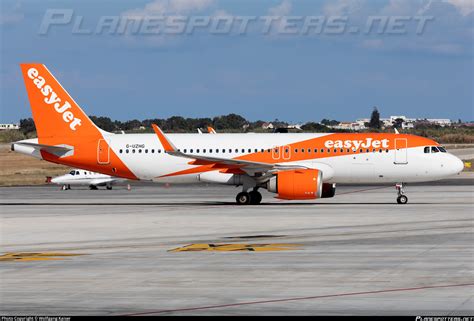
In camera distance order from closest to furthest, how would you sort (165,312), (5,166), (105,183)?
(165,312) → (105,183) → (5,166)

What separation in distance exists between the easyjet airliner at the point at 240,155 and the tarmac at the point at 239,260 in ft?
7.18

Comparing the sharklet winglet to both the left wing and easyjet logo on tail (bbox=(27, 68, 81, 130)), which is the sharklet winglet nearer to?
the left wing

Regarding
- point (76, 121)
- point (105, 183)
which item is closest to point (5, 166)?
point (105, 183)

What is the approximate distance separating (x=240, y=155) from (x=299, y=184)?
5133 millimetres

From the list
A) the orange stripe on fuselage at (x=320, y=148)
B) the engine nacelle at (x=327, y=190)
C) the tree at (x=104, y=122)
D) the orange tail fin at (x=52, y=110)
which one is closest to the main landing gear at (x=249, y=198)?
the orange stripe on fuselage at (x=320, y=148)

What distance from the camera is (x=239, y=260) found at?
23859 millimetres

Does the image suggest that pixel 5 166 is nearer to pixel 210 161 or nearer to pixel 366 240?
pixel 210 161

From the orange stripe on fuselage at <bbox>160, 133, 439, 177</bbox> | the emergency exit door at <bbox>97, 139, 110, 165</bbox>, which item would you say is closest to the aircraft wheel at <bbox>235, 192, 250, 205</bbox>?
the orange stripe on fuselage at <bbox>160, 133, 439, 177</bbox>

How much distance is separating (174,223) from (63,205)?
570 inches

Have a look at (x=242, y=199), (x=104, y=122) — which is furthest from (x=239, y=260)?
(x=104, y=122)

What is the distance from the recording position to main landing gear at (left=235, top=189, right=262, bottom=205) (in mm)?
47969

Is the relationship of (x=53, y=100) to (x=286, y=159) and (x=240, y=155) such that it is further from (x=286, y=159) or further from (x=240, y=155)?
(x=286, y=159)

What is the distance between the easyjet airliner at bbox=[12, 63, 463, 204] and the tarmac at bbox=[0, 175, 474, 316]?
7.18 feet

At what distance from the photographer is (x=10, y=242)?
2942 centimetres
